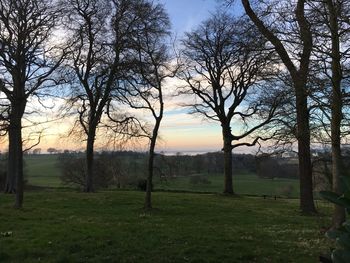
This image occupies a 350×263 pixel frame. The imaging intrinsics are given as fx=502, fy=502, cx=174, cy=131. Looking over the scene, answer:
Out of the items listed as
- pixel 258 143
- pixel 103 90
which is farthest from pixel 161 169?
pixel 258 143

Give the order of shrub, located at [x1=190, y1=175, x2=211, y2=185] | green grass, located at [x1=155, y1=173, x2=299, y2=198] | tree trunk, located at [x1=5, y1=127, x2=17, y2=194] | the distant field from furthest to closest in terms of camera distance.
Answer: shrub, located at [x1=190, y1=175, x2=211, y2=185] → green grass, located at [x1=155, y1=173, x2=299, y2=198] → the distant field → tree trunk, located at [x1=5, y1=127, x2=17, y2=194]

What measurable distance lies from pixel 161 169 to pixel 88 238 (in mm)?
9972

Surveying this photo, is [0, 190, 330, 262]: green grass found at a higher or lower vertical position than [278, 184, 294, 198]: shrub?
lower

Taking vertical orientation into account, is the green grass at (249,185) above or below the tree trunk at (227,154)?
below

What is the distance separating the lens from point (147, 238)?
12.5 meters

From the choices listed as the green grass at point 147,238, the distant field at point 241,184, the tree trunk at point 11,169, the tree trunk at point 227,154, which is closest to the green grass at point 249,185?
the distant field at point 241,184

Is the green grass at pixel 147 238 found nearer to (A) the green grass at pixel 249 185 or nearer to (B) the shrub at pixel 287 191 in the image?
(B) the shrub at pixel 287 191

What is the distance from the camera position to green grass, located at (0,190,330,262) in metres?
10.5

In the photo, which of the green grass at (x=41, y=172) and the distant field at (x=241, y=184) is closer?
the distant field at (x=241, y=184)

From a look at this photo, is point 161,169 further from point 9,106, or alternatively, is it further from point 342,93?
point 342,93

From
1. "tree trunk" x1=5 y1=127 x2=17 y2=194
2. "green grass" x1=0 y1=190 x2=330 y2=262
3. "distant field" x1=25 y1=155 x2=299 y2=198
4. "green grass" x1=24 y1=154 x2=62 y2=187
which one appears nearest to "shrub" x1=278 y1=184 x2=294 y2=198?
"distant field" x1=25 y1=155 x2=299 y2=198

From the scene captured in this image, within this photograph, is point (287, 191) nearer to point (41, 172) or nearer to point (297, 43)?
point (297, 43)

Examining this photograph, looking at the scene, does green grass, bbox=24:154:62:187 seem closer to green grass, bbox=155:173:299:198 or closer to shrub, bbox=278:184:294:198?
green grass, bbox=155:173:299:198

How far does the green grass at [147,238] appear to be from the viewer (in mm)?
10516
